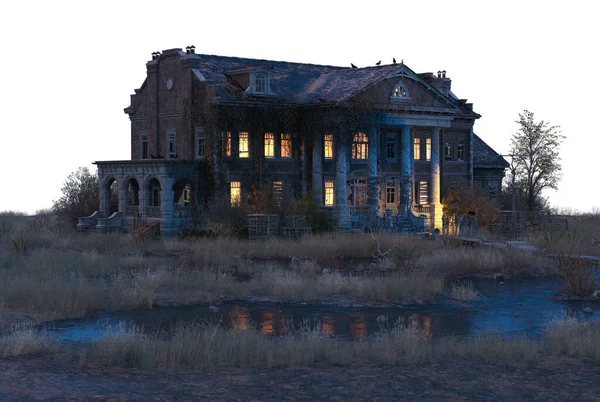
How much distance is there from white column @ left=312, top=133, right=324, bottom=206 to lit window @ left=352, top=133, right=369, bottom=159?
7.47ft

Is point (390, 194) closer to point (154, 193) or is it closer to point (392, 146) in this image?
point (392, 146)

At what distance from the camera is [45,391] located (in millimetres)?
11758

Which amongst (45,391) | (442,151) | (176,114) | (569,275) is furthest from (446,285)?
(442,151)

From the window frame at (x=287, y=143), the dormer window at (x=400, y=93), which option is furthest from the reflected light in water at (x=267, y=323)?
the dormer window at (x=400, y=93)

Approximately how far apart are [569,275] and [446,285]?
12.3 feet

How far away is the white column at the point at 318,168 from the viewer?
147 ft

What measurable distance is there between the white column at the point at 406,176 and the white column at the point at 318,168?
4.94 meters

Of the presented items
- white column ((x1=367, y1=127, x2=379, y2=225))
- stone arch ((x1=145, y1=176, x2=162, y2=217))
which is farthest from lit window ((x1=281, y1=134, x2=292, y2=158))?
stone arch ((x1=145, y1=176, x2=162, y2=217))

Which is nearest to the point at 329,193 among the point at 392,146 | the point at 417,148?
the point at 392,146

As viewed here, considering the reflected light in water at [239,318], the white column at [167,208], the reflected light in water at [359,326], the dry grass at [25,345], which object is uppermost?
the white column at [167,208]

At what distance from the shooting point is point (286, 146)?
149 feet

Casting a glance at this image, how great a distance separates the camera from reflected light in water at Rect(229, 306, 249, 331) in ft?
59.5

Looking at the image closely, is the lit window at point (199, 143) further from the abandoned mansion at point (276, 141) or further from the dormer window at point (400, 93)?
the dormer window at point (400, 93)

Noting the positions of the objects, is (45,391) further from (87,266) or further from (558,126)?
(558,126)
